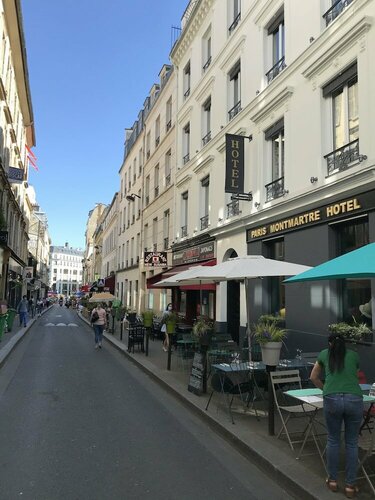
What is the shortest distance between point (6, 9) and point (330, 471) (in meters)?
25.6

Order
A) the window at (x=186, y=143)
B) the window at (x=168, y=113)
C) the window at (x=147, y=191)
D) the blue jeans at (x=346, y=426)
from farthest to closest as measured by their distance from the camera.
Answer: the window at (x=147, y=191) → the window at (x=168, y=113) → the window at (x=186, y=143) → the blue jeans at (x=346, y=426)

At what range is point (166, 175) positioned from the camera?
24125mm

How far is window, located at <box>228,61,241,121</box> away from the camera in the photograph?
50.8ft

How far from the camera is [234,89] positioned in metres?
16.1

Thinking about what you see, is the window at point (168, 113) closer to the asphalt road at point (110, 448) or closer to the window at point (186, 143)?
the window at point (186, 143)

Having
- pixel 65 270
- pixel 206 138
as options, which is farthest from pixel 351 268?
pixel 65 270

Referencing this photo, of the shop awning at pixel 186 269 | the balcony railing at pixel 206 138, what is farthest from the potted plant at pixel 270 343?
the balcony railing at pixel 206 138

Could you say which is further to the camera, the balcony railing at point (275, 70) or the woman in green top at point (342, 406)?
the balcony railing at point (275, 70)

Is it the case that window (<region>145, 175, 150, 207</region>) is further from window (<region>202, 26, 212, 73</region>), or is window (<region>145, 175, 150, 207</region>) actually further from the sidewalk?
the sidewalk

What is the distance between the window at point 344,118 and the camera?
9398 millimetres

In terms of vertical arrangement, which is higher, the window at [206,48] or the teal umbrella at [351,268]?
the window at [206,48]

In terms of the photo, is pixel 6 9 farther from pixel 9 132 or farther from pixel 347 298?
pixel 347 298

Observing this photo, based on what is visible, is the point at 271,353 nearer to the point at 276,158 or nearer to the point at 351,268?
the point at 351,268

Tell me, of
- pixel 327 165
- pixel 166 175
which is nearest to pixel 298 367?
pixel 327 165
